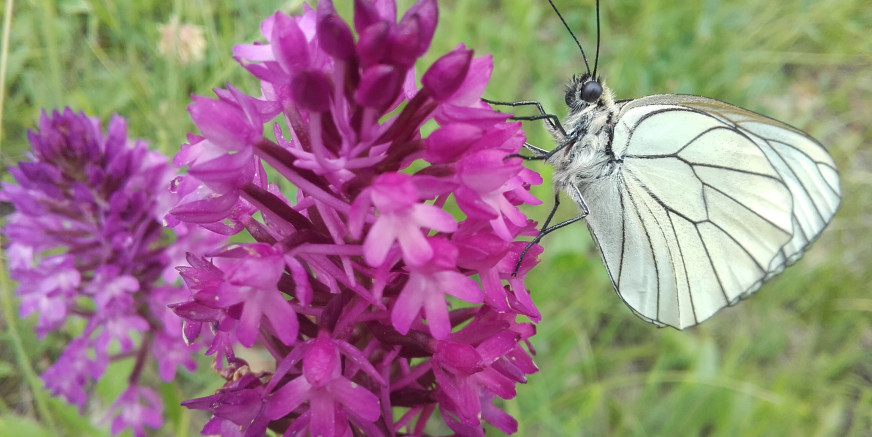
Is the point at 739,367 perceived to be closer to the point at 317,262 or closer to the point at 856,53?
the point at 856,53

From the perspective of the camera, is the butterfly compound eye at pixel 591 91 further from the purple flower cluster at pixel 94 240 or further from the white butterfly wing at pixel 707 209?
the purple flower cluster at pixel 94 240

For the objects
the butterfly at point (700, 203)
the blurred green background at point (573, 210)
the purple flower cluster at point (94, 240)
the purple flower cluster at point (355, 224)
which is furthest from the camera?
the blurred green background at point (573, 210)

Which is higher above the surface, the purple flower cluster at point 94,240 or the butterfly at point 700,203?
the butterfly at point 700,203

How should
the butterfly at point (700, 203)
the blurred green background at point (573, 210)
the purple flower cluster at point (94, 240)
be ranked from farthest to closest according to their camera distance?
the blurred green background at point (573, 210), the purple flower cluster at point (94, 240), the butterfly at point (700, 203)

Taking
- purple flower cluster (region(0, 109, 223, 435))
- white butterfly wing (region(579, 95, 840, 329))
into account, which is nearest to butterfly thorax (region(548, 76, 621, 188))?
white butterfly wing (region(579, 95, 840, 329))

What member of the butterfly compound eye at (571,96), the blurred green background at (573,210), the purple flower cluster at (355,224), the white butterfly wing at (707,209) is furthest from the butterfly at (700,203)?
the purple flower cluster at (355,224)

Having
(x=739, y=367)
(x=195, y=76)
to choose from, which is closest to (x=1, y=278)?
(x=195, y=76)
